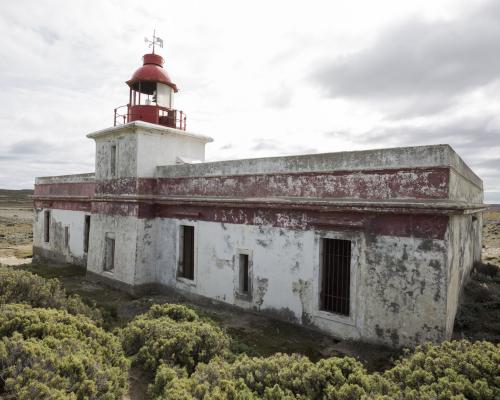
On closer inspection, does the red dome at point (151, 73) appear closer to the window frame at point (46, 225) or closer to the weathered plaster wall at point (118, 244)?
the weathered plaster wall at point (118, 244)

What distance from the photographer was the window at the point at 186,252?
11.8m

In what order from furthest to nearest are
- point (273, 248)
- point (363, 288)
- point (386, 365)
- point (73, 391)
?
point (273, 248) < point (363, 288) < point (386, 365) < point (73, 391)

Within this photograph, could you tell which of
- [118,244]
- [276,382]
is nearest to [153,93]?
[118,244]

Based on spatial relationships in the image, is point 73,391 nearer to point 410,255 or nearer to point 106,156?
point 410,255

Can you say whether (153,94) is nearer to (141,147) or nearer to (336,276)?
(141,147)

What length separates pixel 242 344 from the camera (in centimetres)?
761

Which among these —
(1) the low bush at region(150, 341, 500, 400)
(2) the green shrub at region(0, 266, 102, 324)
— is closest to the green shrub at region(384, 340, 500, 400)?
(1) the low bush at region(150, 341, 500, 400)

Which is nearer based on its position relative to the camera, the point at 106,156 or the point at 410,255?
the point at 410,255

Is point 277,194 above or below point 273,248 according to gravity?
above

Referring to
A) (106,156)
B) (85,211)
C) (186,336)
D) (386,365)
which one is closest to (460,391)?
(386,365)

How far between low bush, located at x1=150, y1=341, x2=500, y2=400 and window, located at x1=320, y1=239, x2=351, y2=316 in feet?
10.6

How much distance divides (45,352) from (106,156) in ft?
33.5

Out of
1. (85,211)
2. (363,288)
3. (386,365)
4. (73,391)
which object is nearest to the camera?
(73,391)

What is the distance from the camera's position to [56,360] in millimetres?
4473
